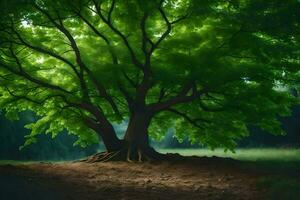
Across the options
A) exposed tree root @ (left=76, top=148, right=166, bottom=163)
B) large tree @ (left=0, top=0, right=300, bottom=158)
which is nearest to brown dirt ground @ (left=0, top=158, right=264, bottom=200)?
exposed tree root @ (left=76, top=148, right=166, bottom=163)

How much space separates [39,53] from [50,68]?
781 mm

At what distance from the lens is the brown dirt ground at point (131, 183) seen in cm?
930

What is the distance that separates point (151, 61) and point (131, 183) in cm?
695

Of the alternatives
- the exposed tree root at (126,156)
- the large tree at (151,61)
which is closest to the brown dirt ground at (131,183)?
the exposed tree root at (126,156)

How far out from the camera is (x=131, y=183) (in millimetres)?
11648

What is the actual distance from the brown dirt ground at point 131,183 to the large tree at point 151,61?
136 inches

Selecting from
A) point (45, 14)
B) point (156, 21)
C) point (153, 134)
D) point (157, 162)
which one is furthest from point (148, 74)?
point (153, 134)

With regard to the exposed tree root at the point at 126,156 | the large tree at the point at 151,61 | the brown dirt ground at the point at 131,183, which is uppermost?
the large tree at the point at 151,61

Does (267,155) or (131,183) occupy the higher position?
(267,155)

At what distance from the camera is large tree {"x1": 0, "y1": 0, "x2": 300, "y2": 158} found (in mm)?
14695

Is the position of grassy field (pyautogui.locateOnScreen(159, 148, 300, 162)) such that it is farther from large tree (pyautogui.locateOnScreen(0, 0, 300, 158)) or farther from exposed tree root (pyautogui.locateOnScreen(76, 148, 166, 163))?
exposed tree root (pyautogui.locateOnScreen(76, 148, 166, 163))

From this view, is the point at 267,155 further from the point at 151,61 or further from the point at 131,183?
the point at 131,183

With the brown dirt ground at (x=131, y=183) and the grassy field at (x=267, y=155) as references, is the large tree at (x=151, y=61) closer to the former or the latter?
the grassy field at (x=267, y=155)

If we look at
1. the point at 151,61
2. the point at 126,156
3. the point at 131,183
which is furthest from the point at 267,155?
the point at 131,183
